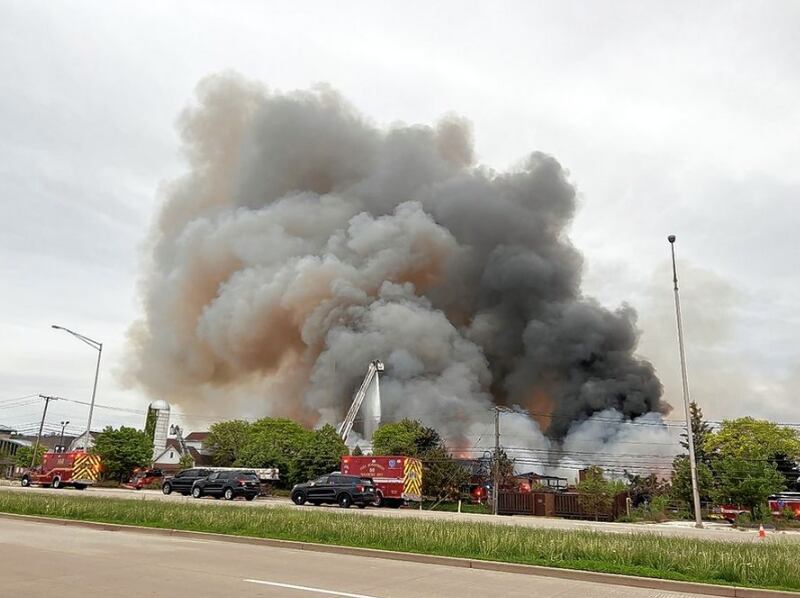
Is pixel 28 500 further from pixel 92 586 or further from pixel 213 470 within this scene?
pixel 92 586

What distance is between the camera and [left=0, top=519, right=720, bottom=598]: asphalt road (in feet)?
26.6

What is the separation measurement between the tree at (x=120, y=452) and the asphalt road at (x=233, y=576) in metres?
46.8

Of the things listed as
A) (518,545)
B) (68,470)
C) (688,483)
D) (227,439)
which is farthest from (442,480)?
(227,439)

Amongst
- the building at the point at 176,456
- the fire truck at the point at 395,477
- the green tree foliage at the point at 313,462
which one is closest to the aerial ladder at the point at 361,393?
the building at the point at 176,456

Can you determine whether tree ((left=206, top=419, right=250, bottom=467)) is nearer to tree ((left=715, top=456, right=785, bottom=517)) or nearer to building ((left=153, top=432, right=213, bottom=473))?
building ((left=153, top=432, right=213, bottom=473))

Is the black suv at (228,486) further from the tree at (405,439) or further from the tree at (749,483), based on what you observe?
the tree at (749,483)

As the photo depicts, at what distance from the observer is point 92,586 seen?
26.8 ft

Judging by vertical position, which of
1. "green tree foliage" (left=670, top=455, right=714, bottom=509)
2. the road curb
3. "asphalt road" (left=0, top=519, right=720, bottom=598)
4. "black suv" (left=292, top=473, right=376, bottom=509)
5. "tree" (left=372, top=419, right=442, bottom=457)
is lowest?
"asphalt road" (left=0, top=519, right=720, bottom=598)

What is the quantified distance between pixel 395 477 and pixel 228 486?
913 centimetres

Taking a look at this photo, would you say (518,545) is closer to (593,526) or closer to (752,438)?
(593,526)

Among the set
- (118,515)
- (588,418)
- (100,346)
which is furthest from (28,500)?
(588,418)

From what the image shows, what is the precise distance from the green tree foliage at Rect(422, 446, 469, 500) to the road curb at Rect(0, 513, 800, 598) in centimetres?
2514

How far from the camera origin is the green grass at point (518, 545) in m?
10.3

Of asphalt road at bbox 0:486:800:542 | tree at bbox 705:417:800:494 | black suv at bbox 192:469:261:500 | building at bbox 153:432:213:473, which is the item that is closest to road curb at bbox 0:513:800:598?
asphalt road at bbox 0:486:800:542
